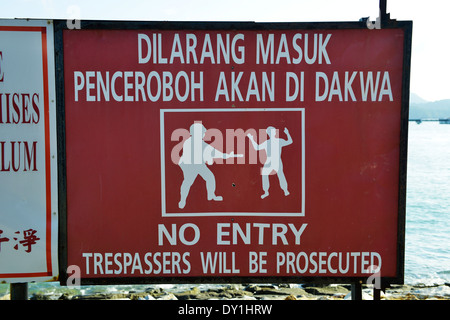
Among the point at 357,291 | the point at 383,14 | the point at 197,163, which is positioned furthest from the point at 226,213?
the point at 383,14

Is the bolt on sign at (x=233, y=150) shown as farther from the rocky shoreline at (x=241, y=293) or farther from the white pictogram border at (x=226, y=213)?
the rocky shoreline at (x=241, y=293)

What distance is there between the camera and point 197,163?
290 centimetres

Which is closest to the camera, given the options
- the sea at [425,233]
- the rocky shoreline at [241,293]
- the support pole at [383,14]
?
the support pole at [383,14]

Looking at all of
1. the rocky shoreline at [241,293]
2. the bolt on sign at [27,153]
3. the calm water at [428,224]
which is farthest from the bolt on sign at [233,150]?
the calm water at [428,224]

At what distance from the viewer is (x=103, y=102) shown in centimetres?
284

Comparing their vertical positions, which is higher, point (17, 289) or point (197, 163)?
point (197, 163)

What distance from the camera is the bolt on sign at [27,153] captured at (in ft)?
9.17

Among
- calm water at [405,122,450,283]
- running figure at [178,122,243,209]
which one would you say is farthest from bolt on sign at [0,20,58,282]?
calm water at [405,122,450,283]

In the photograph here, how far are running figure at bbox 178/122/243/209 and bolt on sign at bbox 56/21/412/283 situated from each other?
0.03 feet

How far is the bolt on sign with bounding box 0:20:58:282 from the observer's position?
→ 279 cm

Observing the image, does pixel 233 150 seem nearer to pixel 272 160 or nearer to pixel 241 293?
pixel 272 160

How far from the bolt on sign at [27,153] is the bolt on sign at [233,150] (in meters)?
0.11

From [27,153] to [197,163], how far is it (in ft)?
3.99

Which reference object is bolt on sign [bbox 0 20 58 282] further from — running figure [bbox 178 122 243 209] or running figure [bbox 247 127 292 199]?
running figure [bbox 247 127 292 199]
